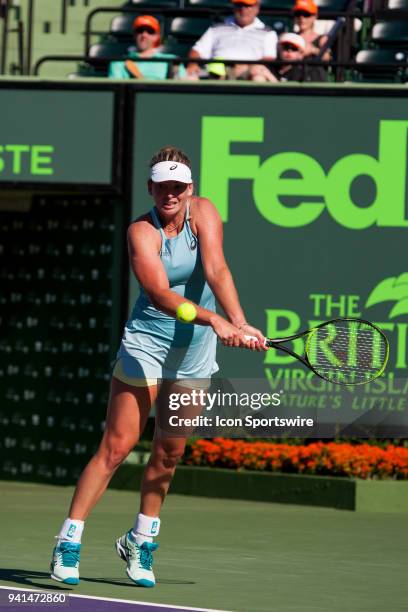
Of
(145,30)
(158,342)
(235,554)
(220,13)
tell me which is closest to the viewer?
(158,342)

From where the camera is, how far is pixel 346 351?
8.24 meters

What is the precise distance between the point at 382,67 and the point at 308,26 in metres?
1.50

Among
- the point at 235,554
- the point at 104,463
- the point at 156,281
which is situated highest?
the point at 156,281

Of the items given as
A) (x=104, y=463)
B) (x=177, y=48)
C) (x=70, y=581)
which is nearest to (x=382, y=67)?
(x=177, y=48)

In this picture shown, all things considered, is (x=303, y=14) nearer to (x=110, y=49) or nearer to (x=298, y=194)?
(x=298, y=194)

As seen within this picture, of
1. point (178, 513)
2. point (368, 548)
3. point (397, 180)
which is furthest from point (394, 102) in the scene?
point (368, 548)

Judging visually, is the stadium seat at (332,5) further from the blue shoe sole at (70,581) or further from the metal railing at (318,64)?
the blue shoe sole at (70,581)

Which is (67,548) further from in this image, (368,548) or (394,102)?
(394,102)

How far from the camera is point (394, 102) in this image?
50.4 ft

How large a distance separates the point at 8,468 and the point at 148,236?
8.99 metres

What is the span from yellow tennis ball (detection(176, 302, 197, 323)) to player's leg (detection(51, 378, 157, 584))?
607mm

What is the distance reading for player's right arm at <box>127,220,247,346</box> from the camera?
7.79m

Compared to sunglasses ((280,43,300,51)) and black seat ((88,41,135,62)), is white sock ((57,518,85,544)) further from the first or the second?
black seat ((88,41,135,62))

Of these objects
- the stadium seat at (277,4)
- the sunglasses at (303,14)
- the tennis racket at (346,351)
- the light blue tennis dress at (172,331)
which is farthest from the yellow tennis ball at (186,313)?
the stadium seat at (277,4)
